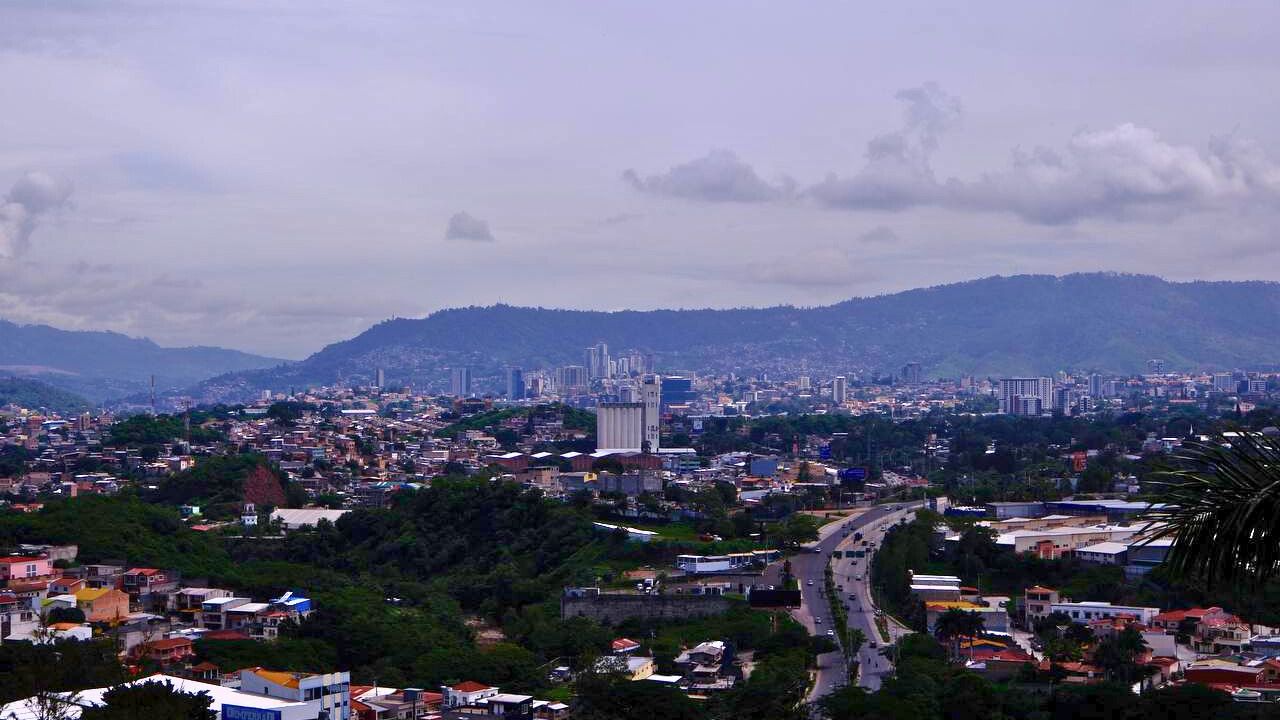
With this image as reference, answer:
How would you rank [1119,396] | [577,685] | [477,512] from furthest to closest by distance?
[1119,396], [477,512], [577,685]

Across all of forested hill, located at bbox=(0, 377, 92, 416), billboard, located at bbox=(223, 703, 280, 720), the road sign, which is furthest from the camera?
forested hill, located at bbox=(0, 377, 92, 416)

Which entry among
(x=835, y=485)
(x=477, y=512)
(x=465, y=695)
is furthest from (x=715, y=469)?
(x=465, y=695)

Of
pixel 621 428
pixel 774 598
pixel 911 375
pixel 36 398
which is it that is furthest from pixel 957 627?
pixel 911 375

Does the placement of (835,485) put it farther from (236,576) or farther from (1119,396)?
(1119,396)

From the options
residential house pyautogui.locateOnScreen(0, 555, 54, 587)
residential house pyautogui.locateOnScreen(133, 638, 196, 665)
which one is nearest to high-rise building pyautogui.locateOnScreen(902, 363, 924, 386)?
residential house pyautogui.locateOnScreen(0, 555, 54, 587)

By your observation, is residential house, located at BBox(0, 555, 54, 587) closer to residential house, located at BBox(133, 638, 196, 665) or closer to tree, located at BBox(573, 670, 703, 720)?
residential house, located at BBox(133, 638, 196, 665)

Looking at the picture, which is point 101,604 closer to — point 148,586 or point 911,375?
point 148,586

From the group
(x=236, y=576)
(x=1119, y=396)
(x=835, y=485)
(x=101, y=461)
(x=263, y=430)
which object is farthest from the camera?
(x=1119, y=396)
